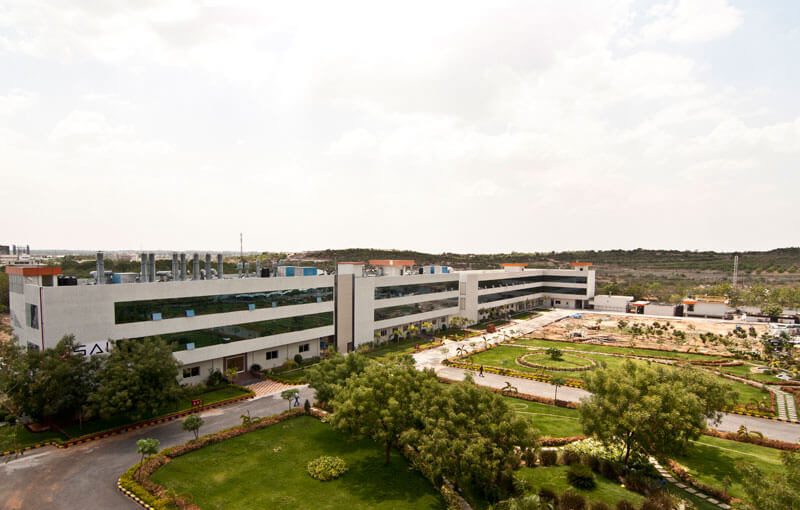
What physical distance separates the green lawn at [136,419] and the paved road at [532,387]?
60.7ft

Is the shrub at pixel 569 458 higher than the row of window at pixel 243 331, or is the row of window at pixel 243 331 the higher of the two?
the row of window at pixel 243 331

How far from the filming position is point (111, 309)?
3033cm

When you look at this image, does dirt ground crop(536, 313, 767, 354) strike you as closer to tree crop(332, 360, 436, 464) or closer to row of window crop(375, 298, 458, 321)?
row of window crop(375, 298, 458, 321)

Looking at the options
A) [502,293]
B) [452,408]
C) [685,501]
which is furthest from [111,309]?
[502,293]

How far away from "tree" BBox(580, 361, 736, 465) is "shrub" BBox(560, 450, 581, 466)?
2.60 metres

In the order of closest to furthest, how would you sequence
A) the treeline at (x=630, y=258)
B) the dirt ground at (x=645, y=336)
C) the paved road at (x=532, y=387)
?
1. the paved road at (x=532, y=387)
2. the dirt ground at (x=645, y=336)
3. the treeline at (x=630, y=258)

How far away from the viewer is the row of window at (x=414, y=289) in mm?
53562

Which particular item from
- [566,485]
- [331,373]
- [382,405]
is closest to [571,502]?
[566,485]

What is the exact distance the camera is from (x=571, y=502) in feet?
65.1

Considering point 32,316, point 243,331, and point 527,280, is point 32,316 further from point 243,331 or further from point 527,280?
point 527,280

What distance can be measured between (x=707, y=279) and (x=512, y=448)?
16276 cm

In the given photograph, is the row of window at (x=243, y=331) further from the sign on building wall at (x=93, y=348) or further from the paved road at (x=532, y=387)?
the paved road at (x=532, y=387)

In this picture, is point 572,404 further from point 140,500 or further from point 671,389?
point 140,500

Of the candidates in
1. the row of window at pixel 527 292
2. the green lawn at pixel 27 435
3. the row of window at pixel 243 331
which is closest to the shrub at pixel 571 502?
the row of window at pixel 243 331
